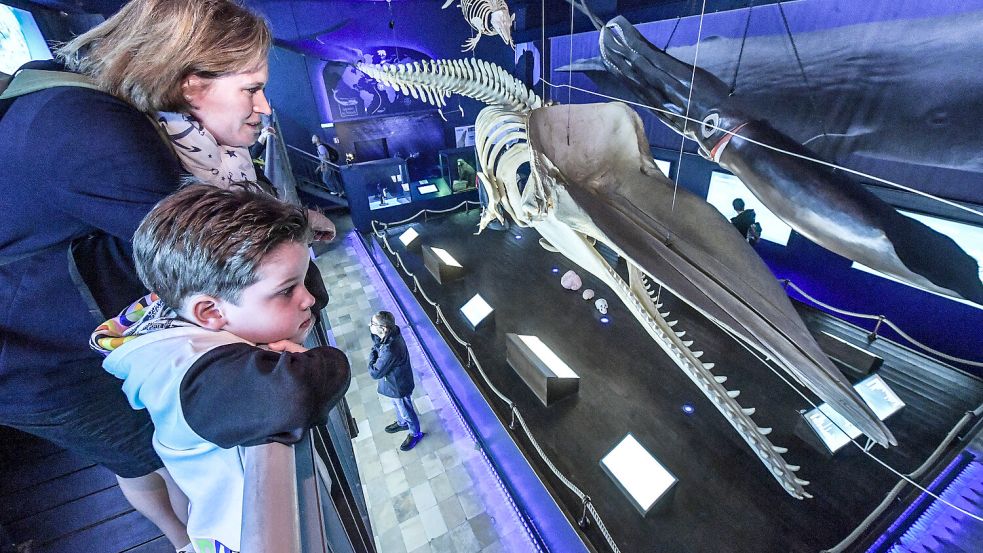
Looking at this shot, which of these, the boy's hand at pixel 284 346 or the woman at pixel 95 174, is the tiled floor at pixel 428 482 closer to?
the woman at pixel 95 174

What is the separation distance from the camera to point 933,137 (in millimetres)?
1918

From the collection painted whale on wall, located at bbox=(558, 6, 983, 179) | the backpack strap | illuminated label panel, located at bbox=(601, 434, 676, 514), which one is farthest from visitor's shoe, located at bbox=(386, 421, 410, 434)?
painted whale on wall, located at bbox=(558, 6, 983, 179)

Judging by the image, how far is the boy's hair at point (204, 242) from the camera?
0.71m

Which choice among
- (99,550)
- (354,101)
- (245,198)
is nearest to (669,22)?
(245,198)

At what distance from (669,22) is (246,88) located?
293 centimetres

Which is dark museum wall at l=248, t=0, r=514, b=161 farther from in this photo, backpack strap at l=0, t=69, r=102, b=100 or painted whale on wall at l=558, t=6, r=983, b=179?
backpack strap at l=0, t=69, r=102, b=100

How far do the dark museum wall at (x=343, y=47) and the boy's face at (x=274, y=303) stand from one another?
8.61 meters

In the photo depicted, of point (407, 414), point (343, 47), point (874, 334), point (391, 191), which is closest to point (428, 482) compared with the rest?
point (407, 414)

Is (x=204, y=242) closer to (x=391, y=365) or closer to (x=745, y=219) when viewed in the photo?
(x=391, y=365)

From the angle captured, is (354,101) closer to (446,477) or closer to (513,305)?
(513,305)

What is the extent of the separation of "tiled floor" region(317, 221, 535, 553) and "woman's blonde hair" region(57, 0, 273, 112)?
10.3ft

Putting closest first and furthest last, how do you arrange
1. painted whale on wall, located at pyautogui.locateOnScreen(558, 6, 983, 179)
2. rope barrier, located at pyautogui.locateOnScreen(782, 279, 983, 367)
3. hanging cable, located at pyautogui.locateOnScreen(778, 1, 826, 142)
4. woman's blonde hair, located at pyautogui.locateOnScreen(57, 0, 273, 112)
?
1. woman's blonde hair, located at pyautogui.locateOnScreen(57, 0, 273, 112)
2. painted whale on wall, located at pyautogui.locateOnScreen(558, 6, 983, 179)
3. hanging cable, located at pyautogui.locateOnScreen(778, 1, 826, 142)
4. rope barrier, located at pyautogui.locateOnScreen(782, 279, 983, 367)

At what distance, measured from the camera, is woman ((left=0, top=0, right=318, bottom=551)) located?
2.56 ft

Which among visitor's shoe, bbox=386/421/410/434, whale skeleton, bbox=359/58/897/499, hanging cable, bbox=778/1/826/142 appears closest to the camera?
whale skeleton, bbox=359/58/897/499
